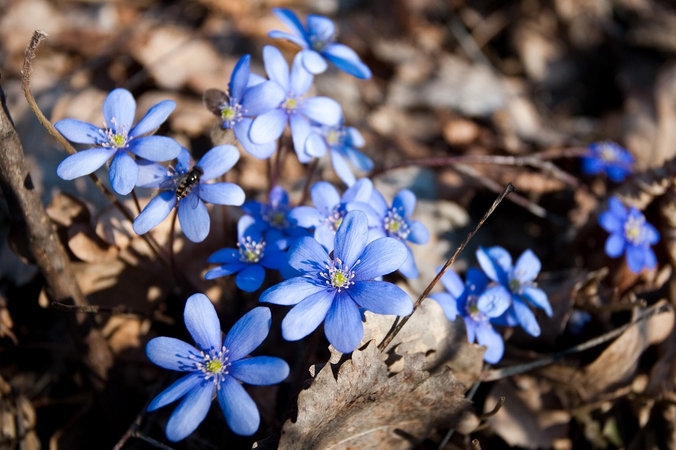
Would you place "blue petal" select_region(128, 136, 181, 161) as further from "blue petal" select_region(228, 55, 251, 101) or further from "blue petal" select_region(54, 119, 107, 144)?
"blue petal" select_region(228, 55, 251, 101)

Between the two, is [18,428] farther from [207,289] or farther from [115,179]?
[115,179]

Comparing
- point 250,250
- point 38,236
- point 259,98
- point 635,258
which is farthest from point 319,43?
point 635,258

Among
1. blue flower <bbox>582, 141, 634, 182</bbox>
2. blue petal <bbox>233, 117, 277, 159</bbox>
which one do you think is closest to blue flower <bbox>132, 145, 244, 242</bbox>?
blue petal <bbox>233, 117, 277, 159</bbox>

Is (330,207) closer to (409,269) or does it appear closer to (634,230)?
(409,269)

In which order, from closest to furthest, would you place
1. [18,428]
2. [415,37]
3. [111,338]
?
1. [18,428]
2. [111,338]
3. [415,37]

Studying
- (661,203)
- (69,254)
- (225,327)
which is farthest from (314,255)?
(661,203)

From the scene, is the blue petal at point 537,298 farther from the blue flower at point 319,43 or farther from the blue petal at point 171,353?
the blue petal at point 171,353

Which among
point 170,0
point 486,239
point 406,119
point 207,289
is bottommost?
point 486,239
